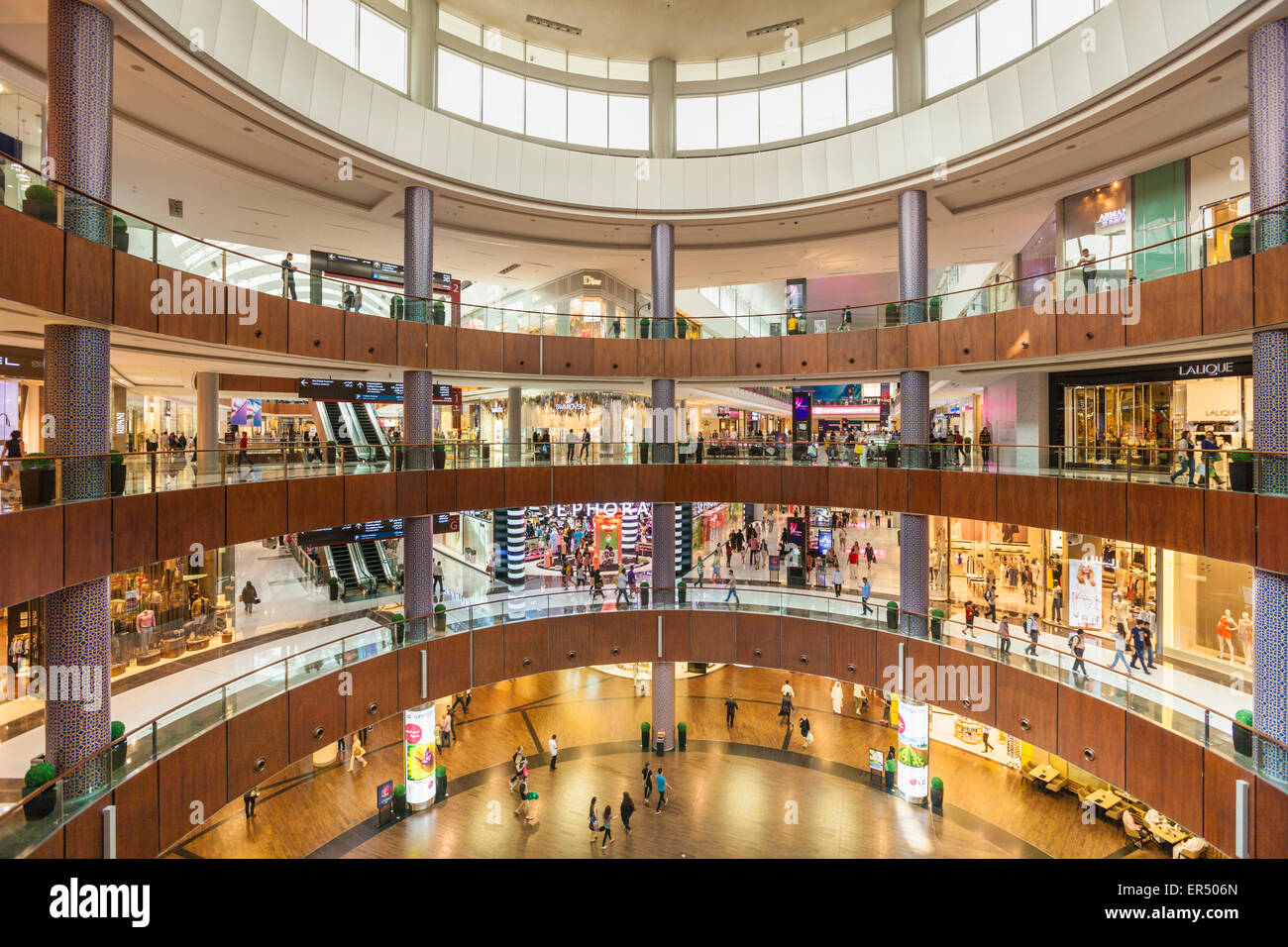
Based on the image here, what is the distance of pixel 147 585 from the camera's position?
18672 mm

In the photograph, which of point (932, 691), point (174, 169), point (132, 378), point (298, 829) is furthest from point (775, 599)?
point (132, 378)

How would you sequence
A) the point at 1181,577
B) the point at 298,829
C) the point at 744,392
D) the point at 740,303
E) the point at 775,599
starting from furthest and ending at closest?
the point at 740,303
the point at 744,392
the point at 775,599
the point at 298,829
the point at 1181,577

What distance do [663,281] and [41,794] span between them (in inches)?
744

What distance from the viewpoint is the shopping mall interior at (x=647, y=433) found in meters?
10.9

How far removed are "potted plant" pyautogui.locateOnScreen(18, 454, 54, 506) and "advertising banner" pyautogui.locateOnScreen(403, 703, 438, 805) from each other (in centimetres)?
1126

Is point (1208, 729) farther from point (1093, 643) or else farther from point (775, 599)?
point (775, 599)

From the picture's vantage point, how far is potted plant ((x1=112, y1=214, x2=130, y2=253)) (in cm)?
1060

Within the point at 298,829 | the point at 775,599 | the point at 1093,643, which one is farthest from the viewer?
the point at 775,599

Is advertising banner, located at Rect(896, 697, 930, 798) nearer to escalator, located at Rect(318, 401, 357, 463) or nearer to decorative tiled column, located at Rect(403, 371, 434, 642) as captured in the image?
decorative tiled column, located at Rect(403, 371, 434, 642)

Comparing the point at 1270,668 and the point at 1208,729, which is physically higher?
the point at 1270,668

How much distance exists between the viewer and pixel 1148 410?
55.4 ft

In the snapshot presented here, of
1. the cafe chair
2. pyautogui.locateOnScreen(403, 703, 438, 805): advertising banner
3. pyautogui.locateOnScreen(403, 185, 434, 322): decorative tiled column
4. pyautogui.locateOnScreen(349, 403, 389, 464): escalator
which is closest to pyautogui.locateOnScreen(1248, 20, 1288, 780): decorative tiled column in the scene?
the cafe chair
